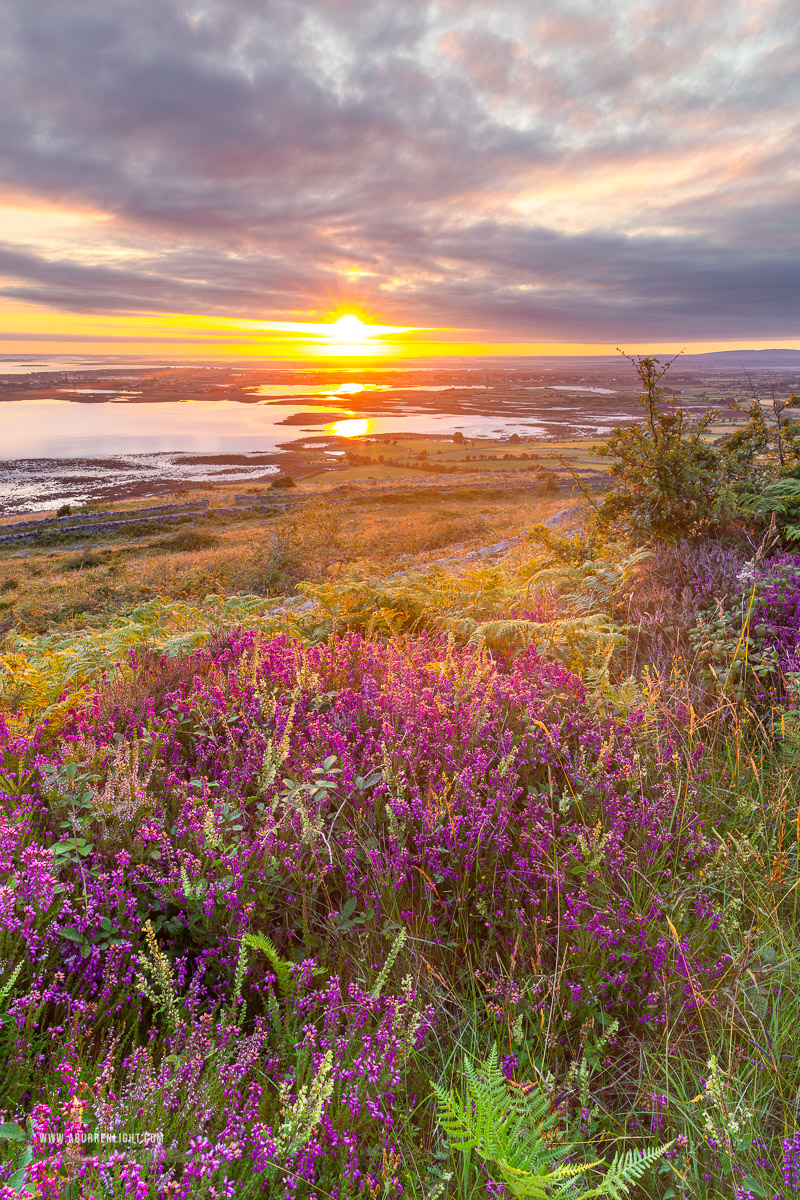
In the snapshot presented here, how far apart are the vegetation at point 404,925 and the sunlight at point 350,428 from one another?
468ft

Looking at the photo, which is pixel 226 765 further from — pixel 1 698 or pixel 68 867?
pixel 1 698

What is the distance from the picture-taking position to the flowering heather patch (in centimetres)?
154

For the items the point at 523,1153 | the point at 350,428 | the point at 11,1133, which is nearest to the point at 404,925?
the point at 523,1153

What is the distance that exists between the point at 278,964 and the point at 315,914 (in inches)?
18.4

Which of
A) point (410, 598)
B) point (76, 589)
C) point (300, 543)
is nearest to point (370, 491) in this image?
point (300, 543)

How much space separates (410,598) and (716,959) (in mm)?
4370

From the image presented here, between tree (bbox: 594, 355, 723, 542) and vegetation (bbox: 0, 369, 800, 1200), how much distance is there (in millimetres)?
2712

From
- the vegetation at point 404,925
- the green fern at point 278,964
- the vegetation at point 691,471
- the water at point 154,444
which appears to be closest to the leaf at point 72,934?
the vegetation at point 404,925

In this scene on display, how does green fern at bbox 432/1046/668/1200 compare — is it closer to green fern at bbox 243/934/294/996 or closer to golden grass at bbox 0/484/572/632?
green fern at bbox 243/934/294/996

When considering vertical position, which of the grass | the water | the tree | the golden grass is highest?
the water

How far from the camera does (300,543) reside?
34125 millimetres

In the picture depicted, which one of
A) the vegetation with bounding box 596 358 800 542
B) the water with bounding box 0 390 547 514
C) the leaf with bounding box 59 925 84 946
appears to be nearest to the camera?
the leaf with bounding box 59 925 84 946

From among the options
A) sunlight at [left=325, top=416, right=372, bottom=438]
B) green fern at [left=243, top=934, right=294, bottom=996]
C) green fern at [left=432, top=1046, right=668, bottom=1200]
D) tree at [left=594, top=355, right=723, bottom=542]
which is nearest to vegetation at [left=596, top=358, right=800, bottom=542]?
tree at [left=594, top=355, right=723, bottom=542]

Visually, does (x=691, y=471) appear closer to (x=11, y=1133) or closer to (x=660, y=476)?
(x=660, y=476)
